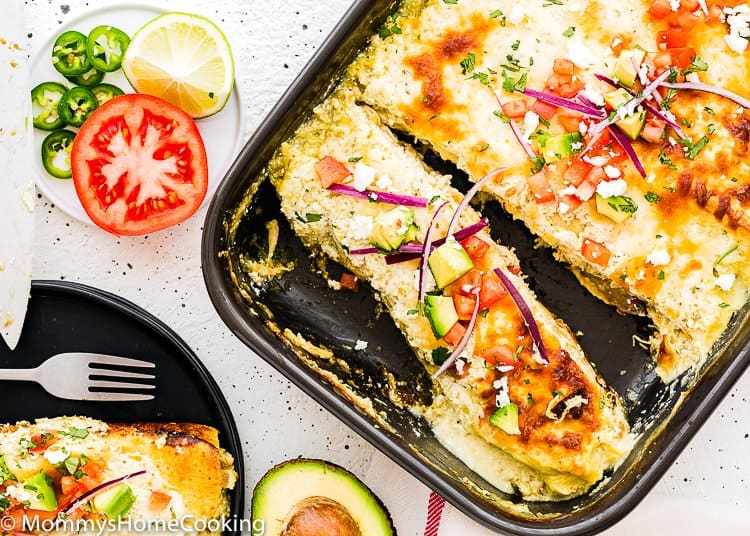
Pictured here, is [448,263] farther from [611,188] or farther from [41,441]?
[41,441]

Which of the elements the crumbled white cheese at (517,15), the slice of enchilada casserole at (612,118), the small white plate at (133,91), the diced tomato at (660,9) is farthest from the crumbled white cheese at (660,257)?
the small white plate at (133,91)

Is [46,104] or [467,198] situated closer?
[467,198]

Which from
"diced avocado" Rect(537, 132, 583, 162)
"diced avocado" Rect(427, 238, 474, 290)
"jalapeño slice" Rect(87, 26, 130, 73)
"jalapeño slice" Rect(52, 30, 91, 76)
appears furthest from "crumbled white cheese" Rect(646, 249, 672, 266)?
"jalapeño slice" Rect(52, 30, 91, 76)

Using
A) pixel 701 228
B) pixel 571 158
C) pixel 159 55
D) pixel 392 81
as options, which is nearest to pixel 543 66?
pixel 571 158

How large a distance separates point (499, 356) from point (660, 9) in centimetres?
157

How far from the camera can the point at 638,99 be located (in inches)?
135

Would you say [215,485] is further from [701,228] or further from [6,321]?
[701,228]

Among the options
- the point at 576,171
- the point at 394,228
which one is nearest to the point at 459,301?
the point at 394,228

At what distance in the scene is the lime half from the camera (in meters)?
3.66

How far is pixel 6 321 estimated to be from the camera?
3672 millimetres

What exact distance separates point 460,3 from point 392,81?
0.43 metres

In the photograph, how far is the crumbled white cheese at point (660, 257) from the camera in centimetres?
348

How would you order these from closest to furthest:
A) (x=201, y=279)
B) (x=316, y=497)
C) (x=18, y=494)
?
(x=18, y=494)
(x=316, y=497)
(x=201, y=279)

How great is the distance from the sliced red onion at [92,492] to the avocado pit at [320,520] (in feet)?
2.15
